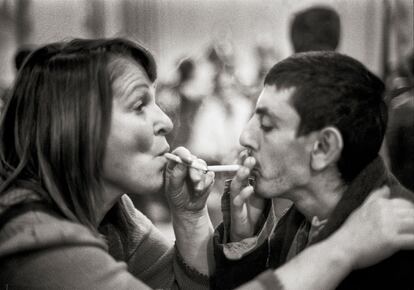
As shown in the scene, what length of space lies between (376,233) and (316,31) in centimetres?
85

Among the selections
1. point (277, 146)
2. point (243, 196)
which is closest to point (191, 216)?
point (243, 196)

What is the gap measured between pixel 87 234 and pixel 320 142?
17.3 inches

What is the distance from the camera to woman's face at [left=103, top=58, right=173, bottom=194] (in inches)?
40.5

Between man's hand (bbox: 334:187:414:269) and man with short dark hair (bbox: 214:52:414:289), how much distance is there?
1.6 inches

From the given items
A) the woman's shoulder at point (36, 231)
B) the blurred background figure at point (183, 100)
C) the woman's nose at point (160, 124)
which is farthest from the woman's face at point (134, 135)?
the blurred background figure at point (183, 100)

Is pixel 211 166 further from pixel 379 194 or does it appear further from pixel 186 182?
pixel 379 194

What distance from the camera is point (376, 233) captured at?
2.89 ft

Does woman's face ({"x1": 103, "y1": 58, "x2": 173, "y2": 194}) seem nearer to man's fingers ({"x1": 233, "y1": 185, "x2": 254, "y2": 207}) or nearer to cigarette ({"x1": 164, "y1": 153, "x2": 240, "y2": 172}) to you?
cigarette ({"x1": 164, "y1": 153, "x2": 240, "y2": 172})

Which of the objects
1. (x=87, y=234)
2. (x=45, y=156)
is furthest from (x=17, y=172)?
(x=87, y=234)

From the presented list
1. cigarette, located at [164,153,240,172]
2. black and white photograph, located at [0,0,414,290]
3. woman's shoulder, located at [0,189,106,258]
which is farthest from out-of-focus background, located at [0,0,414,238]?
woman's shoulder, located at [0,189,106,258]

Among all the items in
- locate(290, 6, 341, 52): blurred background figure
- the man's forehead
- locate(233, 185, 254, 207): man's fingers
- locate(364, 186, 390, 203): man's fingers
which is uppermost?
locate(290, 6, 341, 52): blurred background figure

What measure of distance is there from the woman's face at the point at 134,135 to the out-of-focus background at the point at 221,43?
24.0 inches

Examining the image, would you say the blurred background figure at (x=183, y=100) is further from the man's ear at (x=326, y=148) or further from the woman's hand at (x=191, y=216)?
the man's ear at (x=326, y=148)

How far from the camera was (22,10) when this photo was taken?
6.58 feet
